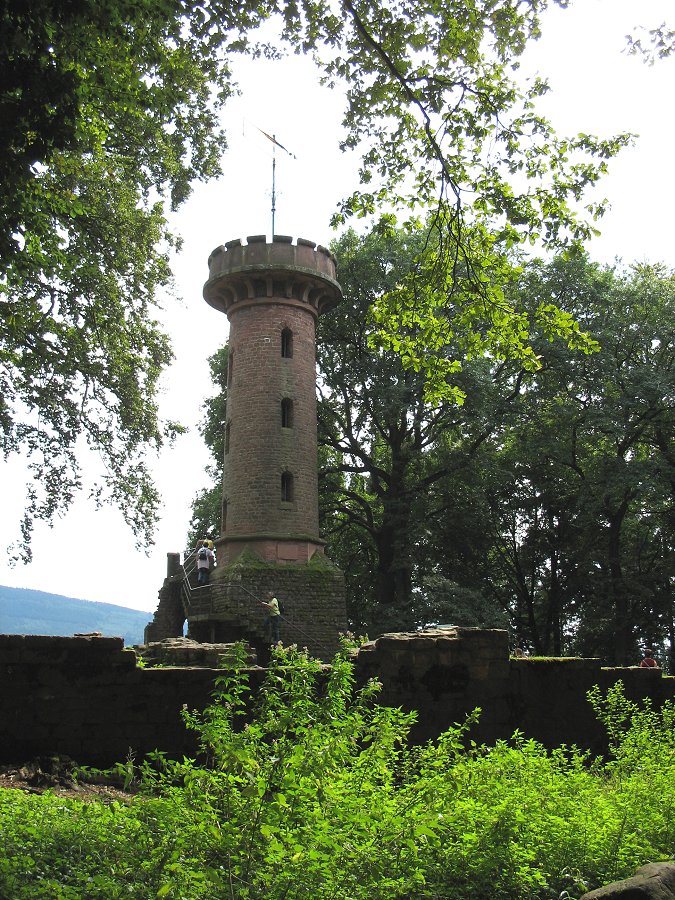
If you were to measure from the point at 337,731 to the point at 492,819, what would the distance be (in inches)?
47.0

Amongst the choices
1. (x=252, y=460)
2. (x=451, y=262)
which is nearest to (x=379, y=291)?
(x=252, y=460)

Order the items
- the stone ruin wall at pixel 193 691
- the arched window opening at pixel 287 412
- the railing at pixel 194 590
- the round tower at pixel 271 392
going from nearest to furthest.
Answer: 1. the stone ruin wall at pixel 193 691
2. the railing at pixel 194 590
3. the round tower at pixel 271 392
4. the arched window opening at pixel 287 412

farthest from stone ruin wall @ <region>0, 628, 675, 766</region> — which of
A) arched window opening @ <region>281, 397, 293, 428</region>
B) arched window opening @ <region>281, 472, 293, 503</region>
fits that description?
arched window opening @ <region>281, 397, 293, 428</region>

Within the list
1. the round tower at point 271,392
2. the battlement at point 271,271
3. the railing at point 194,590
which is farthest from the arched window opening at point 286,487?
the battlement at point 271,271

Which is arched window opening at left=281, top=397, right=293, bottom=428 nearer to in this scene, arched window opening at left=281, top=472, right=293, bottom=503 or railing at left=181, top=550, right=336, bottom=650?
arched window opening at left=281, top=472, right=293, bottom=503

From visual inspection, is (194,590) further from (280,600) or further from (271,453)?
(271,453)

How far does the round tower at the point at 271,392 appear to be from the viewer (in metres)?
22.3

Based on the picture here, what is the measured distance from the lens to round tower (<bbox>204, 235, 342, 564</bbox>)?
22.3 m

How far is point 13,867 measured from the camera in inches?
175

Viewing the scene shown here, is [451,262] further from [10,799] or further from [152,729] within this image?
[10,799]

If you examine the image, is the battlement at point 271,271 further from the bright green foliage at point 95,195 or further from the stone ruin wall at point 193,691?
the stone ruin wall at point 193,691

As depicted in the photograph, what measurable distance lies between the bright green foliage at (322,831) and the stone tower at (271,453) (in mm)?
14878

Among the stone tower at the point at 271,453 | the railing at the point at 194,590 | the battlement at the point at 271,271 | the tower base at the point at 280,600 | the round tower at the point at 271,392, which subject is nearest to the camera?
the tower base at the point at 280,600

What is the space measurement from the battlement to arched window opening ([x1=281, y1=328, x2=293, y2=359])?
0.91m
